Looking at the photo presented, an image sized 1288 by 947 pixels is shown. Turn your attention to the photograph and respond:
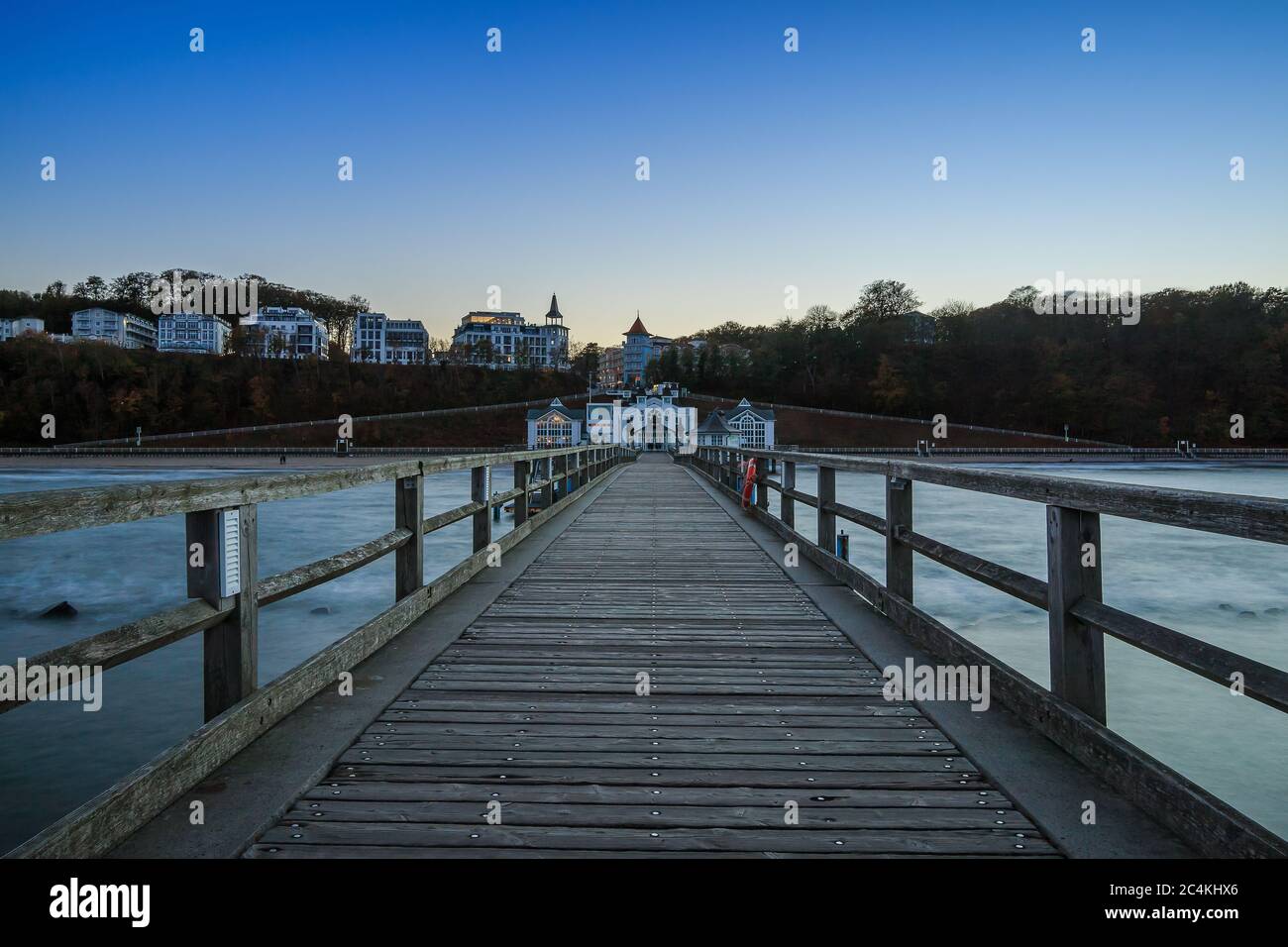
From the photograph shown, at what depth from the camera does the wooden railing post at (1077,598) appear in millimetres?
2857

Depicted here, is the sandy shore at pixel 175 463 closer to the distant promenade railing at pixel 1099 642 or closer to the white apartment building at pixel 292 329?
the white apartment building at pixel 292 329

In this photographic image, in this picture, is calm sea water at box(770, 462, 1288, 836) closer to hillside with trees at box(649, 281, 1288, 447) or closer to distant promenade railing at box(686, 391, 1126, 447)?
distant promenade railing at box(686, 391, 1126, 447)

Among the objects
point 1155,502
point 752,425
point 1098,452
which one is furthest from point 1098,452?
point 1155,502

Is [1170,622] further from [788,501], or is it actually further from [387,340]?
[387,340]

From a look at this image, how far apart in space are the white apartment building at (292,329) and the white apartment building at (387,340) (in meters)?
6.55

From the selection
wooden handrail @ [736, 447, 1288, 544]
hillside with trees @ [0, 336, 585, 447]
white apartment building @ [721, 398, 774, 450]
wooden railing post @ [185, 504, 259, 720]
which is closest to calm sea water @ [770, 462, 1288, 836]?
wooden handrail @ [736, 447, 1288, 544]

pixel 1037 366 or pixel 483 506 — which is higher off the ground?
pixel 1037 366

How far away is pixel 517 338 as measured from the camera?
154 meters

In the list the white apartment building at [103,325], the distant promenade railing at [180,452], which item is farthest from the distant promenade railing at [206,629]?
the white apartment building at [103,325]

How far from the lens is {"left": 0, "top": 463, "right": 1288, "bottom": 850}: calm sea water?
7.91 m

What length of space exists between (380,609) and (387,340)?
14141 cm

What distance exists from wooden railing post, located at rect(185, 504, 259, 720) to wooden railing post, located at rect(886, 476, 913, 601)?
11.9ft

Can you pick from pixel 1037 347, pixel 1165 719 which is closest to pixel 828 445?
pixel 1037 347
